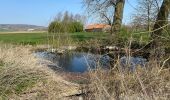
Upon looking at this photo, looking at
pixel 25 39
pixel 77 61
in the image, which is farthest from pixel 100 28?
pixel 25 39

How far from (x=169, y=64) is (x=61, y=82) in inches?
101

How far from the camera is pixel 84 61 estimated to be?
52.7ft

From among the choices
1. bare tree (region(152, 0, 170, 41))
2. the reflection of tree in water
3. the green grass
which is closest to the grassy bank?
bare tree (region(152, 0, 170, 41))

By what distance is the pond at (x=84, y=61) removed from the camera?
25.6ft

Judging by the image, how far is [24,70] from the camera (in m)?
8.45

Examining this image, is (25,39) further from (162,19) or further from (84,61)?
(162,19)

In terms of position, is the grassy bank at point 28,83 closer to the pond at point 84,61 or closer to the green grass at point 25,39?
the pond at point 84,61

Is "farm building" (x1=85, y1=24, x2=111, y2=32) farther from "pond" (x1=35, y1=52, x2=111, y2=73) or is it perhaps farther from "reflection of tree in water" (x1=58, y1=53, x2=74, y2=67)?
"reflection of tree in water" (x1=58, y1=53, x2=74, y2=67)

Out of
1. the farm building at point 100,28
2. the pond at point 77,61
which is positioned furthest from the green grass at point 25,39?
the farm building at point 100,28

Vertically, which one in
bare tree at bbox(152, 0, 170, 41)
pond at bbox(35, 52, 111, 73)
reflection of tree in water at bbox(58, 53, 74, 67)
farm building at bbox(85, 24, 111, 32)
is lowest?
reflection of tree in water at bbox(58, 53, 74, 67)

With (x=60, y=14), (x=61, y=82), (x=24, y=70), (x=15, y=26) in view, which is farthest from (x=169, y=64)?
(x=15, y=26)

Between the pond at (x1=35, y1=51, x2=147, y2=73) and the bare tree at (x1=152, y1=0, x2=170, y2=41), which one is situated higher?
the bare tree at (x1=152, y1=0, x2=170, y2=41)

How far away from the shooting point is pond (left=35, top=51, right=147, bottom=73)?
7805 mm

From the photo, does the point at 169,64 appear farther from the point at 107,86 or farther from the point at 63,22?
the point at 63,22
